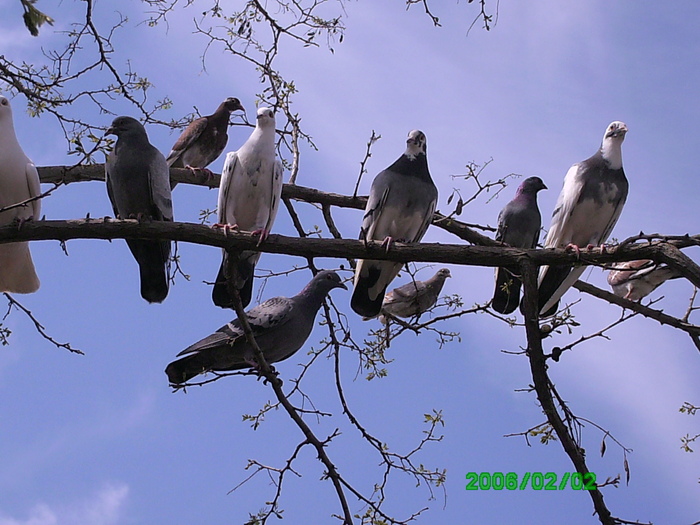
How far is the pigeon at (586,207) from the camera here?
5703 mm

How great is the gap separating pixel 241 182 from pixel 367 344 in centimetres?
156

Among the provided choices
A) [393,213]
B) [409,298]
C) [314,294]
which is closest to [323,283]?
[314,294]

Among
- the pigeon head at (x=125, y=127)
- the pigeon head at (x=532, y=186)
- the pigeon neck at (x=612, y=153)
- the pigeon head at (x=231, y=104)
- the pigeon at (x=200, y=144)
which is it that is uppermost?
the pigeon head at (x=231, y=104)

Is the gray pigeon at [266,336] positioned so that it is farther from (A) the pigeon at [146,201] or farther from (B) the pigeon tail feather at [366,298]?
(A) the pigeon at [146,201]

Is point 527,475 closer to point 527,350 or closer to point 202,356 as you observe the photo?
point 527,350

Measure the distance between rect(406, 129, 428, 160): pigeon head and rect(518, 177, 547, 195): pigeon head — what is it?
5.58ft

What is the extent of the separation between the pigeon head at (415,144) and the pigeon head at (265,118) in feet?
3.62

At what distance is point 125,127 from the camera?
5.82 metres

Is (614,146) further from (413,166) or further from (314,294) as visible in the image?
(314,294)

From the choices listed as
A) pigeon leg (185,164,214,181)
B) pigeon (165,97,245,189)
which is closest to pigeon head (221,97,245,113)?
pigeon (165,97,245,189)

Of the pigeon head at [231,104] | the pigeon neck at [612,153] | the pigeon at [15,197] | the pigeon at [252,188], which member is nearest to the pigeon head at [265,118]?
the pigeon at [252,188]

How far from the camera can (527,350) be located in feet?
13.9

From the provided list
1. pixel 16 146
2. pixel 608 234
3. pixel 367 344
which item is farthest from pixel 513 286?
pixel 16 146

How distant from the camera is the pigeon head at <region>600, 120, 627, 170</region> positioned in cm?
582
